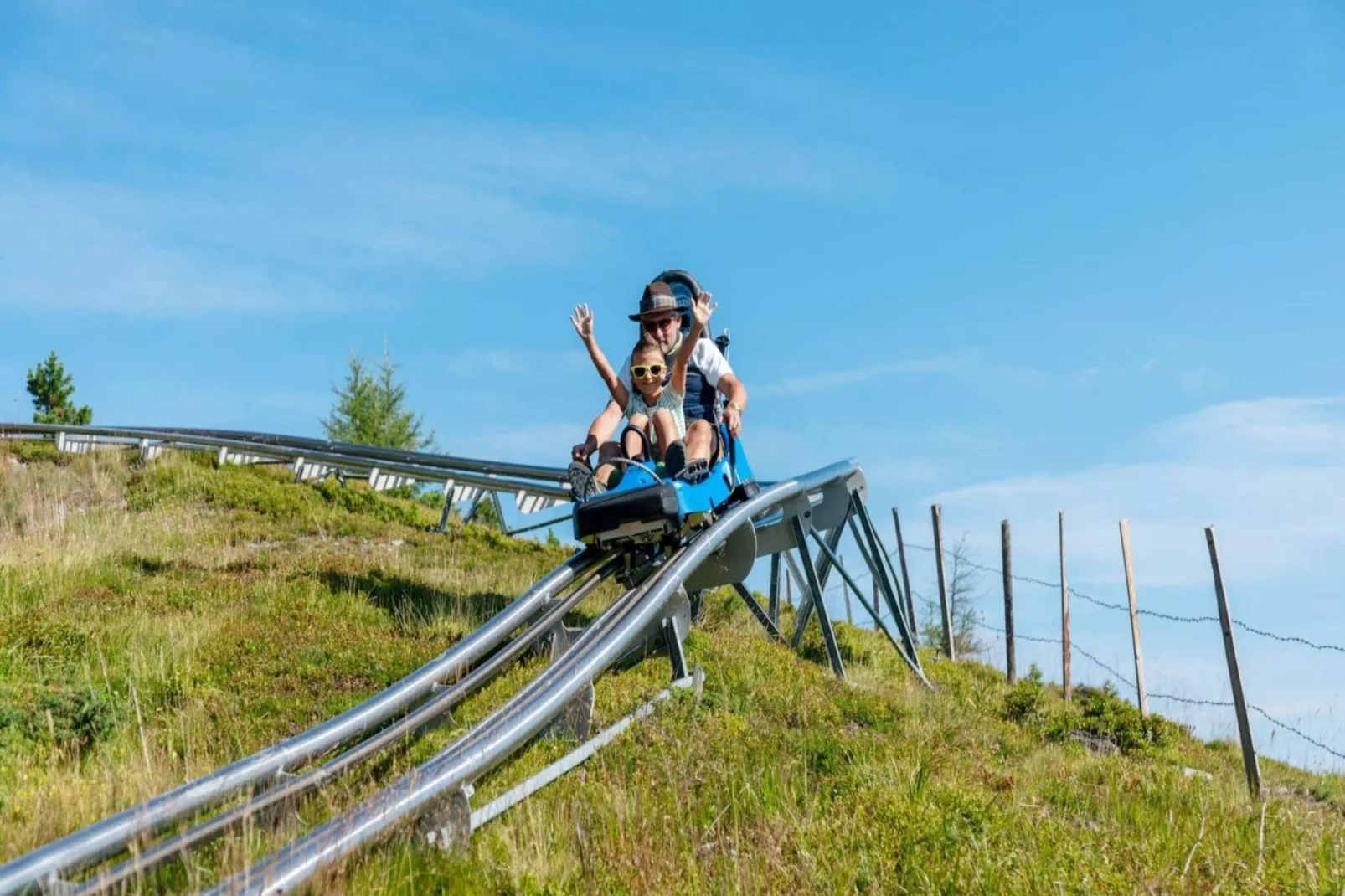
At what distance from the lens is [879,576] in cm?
1305

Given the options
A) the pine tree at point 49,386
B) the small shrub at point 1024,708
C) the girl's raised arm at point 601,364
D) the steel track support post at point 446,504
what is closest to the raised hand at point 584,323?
the girl's raised arm at point 601,364

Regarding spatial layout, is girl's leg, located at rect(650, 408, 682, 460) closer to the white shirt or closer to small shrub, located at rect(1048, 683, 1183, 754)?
the white shirt

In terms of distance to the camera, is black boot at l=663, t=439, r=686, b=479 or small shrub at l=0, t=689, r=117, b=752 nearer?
small shrub at l=0, t=689, r=117, b=752

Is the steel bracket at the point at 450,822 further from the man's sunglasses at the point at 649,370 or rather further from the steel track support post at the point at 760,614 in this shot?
the steel track support post at the point at 760,614

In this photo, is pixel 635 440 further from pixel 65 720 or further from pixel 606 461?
pixel 65 720

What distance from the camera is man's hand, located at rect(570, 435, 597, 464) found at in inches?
376

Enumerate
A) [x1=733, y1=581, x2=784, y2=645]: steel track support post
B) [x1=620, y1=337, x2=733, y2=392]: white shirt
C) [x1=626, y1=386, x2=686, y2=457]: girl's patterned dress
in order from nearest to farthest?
[x1=626, y1=386, x2=686, y2=457]: girl's patterned dress
[x1=620, y1=337, x2=733, y2=392]: white shirt
[x1=733, y1=581, x2=784, y2=645]: steel track support post

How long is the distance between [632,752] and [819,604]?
4182mm

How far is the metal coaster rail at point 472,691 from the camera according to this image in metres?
4.99

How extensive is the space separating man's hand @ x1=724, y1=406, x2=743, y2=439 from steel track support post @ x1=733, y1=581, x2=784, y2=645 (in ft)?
6.03

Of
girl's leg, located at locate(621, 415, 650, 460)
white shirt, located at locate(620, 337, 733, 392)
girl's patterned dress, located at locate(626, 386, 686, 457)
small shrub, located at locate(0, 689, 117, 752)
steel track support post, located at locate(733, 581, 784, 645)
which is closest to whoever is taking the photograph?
small shrub, located at locate(0, 689, 117, 752)

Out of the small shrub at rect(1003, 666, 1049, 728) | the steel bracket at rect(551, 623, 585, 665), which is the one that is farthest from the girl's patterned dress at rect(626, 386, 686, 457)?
the small shrub at rect(1003, 666, 1049, 728)

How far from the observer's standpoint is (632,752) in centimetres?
717

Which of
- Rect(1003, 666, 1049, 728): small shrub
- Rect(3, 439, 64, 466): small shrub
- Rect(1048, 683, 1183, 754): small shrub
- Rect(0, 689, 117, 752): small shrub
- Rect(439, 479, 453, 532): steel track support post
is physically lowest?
Rect(1048, 683, 1183, 754): small shrub
